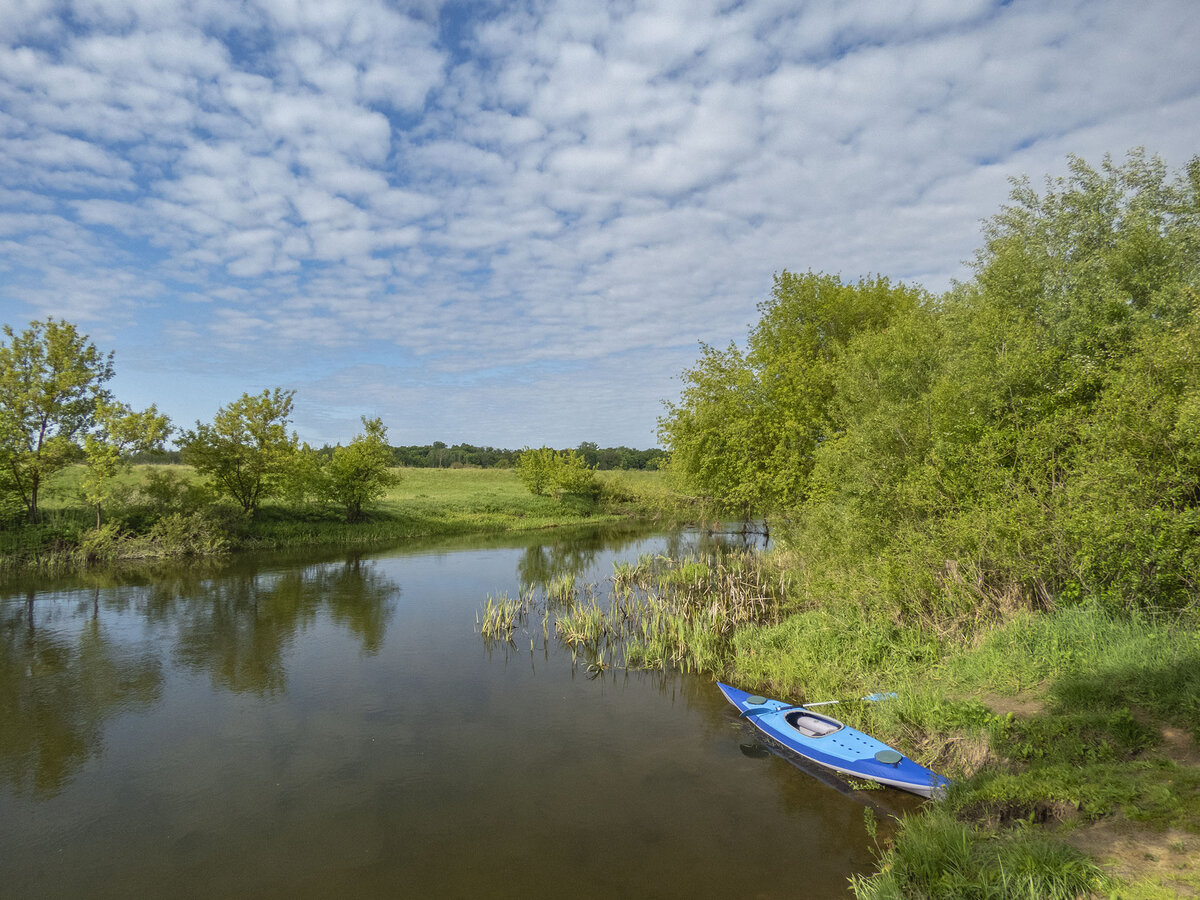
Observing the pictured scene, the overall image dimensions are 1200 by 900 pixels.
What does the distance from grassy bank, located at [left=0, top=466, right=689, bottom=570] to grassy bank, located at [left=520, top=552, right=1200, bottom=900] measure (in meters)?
19.3

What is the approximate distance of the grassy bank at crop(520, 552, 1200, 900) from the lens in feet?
18.7

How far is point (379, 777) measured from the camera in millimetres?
10375

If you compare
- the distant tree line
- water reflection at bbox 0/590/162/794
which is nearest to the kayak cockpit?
water reflection at bbox 0/590/162/794

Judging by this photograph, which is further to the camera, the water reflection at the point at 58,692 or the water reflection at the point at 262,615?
the water reflection at the point at 262,615

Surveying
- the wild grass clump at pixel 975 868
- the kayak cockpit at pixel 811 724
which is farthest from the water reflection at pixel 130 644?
the wild grass clump at pixel 975 868

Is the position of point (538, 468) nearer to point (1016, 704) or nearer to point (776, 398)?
point (776, 398)

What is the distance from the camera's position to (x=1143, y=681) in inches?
321

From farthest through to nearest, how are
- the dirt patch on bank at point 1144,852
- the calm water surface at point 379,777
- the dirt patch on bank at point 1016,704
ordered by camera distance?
the dirt patch on bank at point 1016,704 < the calm water surface at point 379,777 < the dirt patch on bank at point 1144,852

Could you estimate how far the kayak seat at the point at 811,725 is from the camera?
34.3 feet

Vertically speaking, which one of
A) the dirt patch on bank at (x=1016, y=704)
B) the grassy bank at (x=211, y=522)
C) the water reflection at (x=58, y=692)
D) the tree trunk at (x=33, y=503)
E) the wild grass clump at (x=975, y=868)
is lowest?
the water reflection at (x=58, y=692)

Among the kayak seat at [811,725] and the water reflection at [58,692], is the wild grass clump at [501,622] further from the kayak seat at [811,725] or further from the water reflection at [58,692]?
the kayak seat at [811,725]

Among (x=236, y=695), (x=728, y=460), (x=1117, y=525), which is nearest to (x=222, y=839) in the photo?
(x=236, y=695)

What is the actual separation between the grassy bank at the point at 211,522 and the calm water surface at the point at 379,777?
12.9 m

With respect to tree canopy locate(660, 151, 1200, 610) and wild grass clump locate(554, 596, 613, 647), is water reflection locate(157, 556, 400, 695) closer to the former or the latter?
wild grass clump locate(554, 596, 613, 647)
